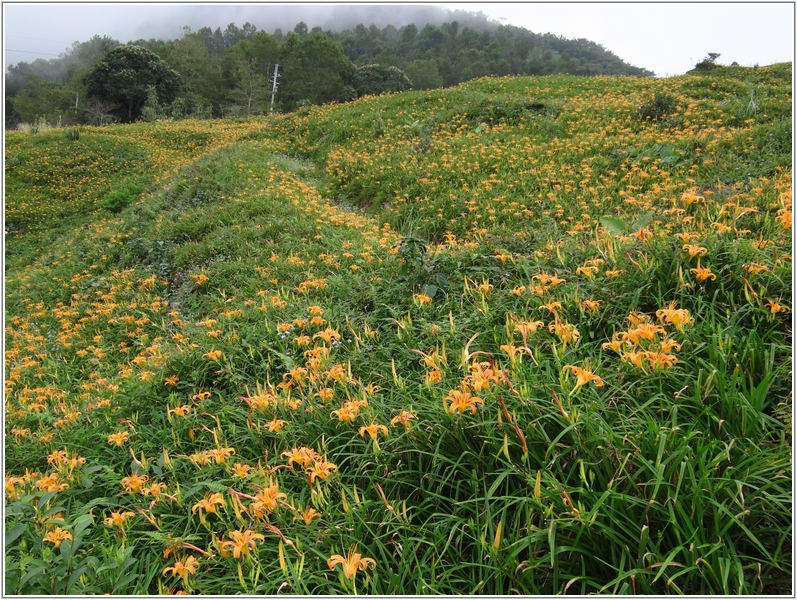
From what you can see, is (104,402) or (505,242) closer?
(104,402)

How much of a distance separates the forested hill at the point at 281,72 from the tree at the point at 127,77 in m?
0.13

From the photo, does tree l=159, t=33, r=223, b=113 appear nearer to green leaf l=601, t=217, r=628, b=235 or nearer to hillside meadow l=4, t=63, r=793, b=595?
hillside meadow l=4, t=63, r=793, b=595

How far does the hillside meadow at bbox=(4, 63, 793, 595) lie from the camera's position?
1.41 meters

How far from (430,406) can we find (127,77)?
1407 inches

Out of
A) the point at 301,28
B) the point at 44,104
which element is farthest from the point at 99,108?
the point at 301,28

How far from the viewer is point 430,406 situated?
2010mm

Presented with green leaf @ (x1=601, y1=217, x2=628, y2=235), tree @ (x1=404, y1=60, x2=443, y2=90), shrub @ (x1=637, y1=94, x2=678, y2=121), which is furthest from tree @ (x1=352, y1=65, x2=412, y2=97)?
green leaf @ (x1=601, y1=217, x2=628, y2=235)

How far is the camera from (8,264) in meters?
9.66

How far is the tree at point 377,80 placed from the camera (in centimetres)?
3922

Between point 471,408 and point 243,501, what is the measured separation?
3.57 ft

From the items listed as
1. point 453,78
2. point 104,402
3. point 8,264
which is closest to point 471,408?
point 104,402

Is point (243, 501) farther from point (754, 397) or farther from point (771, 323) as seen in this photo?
point (771, 323)

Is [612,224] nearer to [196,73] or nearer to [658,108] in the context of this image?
[658,108]

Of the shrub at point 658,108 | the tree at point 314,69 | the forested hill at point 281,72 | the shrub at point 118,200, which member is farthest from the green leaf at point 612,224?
the tree at point 314,69
